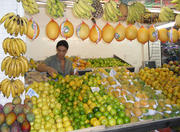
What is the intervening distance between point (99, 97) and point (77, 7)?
1.51 meters

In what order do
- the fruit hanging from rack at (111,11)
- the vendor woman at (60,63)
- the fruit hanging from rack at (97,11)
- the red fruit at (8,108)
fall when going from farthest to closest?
the vendor woman at (60,63)
the fruit hanging from rack at (111,11)
the fruit hanging from rack at (97,11)
the red fruit at (8,108)

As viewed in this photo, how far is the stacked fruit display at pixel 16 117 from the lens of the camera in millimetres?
1948

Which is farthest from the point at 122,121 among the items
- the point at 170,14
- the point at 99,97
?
the point at 170,14

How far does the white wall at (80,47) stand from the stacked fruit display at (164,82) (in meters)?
3.87

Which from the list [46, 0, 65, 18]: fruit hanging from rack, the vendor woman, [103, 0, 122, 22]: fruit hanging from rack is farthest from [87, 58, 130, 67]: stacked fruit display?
[46, 0, 65, 18]: fruit hanging from rack

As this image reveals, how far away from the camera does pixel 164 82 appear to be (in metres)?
3.50

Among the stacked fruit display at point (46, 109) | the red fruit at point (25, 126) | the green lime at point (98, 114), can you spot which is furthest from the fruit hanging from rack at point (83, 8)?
the red fruit at point (25, 126)

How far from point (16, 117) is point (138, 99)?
1.84 metres

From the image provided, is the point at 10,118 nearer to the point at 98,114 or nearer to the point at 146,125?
the point at 98,114

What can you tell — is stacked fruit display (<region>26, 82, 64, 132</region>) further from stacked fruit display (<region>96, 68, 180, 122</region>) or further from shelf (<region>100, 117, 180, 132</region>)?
stacked fruit display (<region>96, 68, 180, 122</region>)

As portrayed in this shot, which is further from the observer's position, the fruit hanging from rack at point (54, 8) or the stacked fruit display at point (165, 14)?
the stacked fruit display at point (165, 14)

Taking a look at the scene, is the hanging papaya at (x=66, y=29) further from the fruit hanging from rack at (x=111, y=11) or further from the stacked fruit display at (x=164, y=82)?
the stacked fruit display at (x=164, y=82)

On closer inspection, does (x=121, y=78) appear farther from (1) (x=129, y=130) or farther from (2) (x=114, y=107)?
(1) (x=129, y=130)

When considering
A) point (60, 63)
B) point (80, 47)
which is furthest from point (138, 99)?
point (80, 47)
